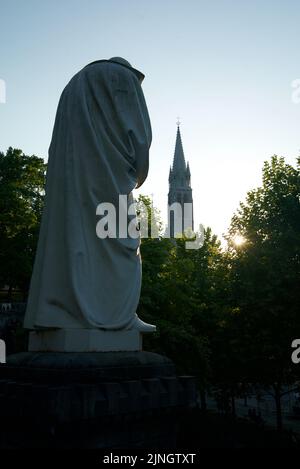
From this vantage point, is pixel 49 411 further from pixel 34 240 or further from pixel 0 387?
pixel 34 240

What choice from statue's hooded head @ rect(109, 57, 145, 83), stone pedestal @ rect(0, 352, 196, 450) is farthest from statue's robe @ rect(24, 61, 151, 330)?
stone pedestal @ rect(0, 352, 196, 450)

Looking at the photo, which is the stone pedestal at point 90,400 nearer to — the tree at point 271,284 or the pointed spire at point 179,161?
the tree at point 271,284

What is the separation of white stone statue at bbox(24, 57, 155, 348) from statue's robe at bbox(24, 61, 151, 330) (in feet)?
0.04

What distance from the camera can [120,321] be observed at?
19.8 ft

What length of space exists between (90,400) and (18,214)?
878 inches

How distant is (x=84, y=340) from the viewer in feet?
18.6

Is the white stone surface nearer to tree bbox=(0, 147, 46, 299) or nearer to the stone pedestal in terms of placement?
the stone pedestal

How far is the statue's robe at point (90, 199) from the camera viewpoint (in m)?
5.95

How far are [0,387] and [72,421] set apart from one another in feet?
3.72

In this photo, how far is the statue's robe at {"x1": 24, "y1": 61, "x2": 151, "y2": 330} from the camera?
19.5 feet

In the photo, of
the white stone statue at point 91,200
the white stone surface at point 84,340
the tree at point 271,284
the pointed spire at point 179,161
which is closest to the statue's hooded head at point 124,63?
the white stone statue at point 91,200

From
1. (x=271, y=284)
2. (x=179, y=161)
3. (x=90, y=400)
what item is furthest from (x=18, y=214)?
(x=179, y=161)

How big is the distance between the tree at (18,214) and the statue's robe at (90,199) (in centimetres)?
1842
